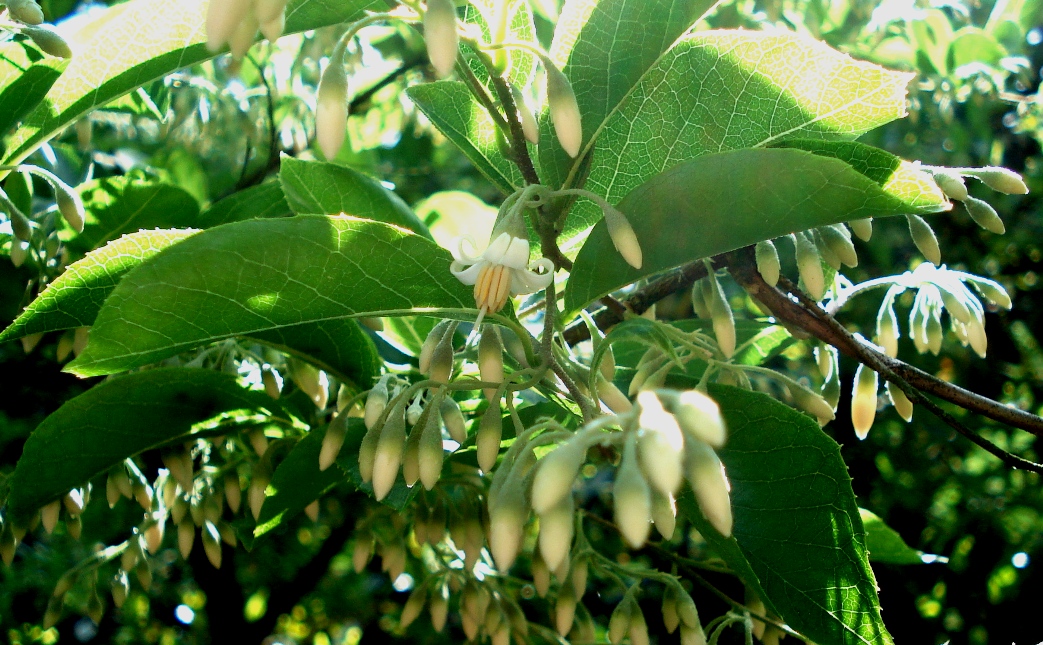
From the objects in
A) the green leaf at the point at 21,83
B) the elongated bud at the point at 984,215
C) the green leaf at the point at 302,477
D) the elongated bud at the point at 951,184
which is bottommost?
the green leaf at the point at 302,477

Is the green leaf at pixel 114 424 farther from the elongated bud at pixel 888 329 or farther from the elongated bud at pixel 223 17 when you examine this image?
the elongated bud at pixel 888 329

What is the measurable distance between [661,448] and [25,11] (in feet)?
4.46

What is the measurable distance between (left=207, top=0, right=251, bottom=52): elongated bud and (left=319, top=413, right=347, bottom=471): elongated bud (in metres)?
0.62

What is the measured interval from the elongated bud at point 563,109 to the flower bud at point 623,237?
0.35ft

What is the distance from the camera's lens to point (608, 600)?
464cm

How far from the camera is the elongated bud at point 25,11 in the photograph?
60.2 inches

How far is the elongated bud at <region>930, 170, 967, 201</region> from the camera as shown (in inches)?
57.9

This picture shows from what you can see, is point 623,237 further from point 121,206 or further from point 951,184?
point 121,206

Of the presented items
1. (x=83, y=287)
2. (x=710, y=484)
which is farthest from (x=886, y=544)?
(x=83, y=287)

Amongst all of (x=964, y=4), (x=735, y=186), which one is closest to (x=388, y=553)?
(x=735, y=186)

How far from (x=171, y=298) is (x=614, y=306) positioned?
2.60ft

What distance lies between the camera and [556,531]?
2.94 ft

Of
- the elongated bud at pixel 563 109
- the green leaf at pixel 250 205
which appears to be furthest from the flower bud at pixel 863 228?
the green leaf at pixel 250 205

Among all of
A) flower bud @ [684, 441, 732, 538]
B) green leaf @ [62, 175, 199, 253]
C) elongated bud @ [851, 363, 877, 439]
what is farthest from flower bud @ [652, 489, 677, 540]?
green leaf @ [62, 175, 199, 253]
